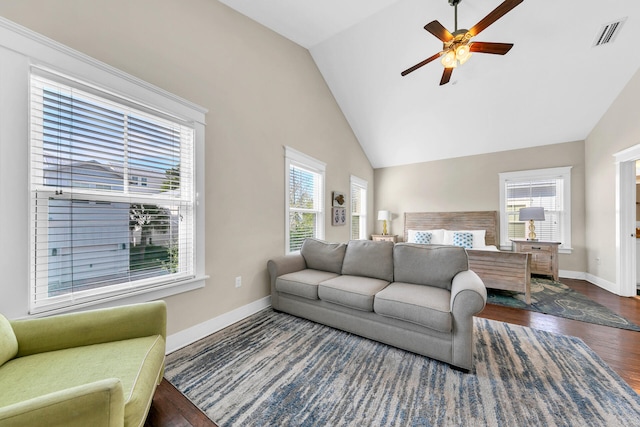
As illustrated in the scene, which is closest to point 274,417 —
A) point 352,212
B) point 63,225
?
point 63,225

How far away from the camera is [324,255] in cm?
308

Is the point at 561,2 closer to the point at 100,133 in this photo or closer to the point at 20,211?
the point at 100,133

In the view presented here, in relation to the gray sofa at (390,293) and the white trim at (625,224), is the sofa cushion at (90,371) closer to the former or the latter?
the gray sofa at (390,293)

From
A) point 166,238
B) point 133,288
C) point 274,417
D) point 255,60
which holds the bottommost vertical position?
point 274,417

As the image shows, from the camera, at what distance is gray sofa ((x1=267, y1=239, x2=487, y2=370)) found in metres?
1.78

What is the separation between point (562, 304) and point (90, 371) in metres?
4.89

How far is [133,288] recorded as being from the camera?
72.7 inches

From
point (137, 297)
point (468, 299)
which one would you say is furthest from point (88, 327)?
point (468, 299)

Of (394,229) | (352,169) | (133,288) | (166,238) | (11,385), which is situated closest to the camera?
(11,385)

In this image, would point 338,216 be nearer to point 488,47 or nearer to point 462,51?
point 462,51

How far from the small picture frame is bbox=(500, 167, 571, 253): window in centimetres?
338

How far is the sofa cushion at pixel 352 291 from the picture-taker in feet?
7.12

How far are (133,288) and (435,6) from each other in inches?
175

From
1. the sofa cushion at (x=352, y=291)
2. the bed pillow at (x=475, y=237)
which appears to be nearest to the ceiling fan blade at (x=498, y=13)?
the sofa cushion at (x=352, y=291)
